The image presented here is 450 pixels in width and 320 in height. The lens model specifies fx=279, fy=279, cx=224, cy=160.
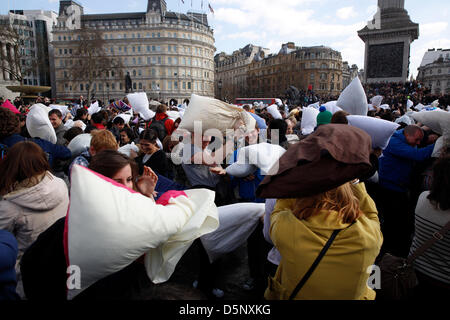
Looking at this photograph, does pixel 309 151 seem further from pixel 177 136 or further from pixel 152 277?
pixel 177 136

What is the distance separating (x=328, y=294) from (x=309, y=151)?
789 mm

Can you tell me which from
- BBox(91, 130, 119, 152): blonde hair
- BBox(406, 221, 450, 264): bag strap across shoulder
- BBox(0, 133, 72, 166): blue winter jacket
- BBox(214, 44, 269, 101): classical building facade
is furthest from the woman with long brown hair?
BBox(214, 44, 269, 101): classical building facade

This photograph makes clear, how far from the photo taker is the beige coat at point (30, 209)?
84.2 inches

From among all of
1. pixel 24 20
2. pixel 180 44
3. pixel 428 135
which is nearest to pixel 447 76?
pixel 180 44

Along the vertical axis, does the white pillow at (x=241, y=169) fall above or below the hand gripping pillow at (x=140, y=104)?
below

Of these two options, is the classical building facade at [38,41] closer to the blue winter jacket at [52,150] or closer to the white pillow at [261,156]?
the blue winter jacket at [52,150]

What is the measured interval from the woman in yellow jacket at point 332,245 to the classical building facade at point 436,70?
4109 inches

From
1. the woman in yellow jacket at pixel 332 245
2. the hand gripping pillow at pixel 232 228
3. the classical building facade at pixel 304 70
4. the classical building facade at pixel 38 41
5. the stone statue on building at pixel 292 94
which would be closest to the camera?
the woman in yellow jacket at pixel 332 245

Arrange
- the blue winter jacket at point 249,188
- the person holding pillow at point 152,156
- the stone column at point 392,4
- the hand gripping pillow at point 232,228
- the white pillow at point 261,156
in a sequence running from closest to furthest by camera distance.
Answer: the hand gripping pillow at point 232,228, the white pillow at point 261,156, the blue winter jacket at point 249,188, the person holding pillow at point 152,156, the stone column at point 392,4

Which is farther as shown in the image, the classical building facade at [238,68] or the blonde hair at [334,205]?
the classical building facade at [238,68]

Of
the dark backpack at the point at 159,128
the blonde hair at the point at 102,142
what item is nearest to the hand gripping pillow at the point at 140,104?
the dark backpack at the point at 159,128

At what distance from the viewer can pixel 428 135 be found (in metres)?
3.95

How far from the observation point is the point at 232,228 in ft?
7.46

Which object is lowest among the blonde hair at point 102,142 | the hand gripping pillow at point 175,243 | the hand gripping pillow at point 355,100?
the hand gripping pillow at point 175,243
